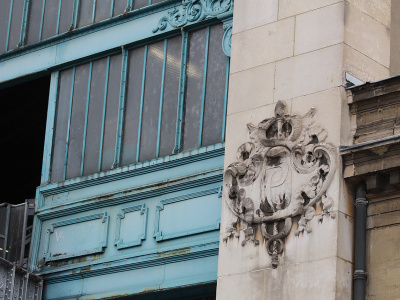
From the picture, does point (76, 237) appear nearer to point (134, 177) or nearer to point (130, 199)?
point (130, 199)

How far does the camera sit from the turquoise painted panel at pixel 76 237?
21812mm

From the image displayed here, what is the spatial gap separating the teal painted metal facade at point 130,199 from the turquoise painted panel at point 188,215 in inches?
0.7

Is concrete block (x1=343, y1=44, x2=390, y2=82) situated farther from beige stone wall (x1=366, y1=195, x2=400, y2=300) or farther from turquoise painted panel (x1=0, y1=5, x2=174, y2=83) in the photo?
turquoise painted panel (x1=0, y1=5, x2=174, y2=83)

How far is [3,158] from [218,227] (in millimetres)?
12338

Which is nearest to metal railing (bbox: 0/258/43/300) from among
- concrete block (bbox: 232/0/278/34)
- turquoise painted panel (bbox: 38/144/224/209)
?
turquoise painted panel (bbox: 38/144/224/209)

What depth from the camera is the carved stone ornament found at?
17.5 metres

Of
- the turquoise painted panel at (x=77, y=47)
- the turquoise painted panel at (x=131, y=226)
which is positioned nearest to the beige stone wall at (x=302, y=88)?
the turquoise painted panel at (x=131, y=226)

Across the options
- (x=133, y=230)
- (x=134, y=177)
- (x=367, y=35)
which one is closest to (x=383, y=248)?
(x=367, y=35)

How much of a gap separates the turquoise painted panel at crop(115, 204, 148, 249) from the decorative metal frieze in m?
3.35

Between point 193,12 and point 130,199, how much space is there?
3.49m

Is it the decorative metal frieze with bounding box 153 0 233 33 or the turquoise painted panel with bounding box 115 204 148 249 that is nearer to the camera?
the turquoise painted panel with bounding box 115 204 148 249

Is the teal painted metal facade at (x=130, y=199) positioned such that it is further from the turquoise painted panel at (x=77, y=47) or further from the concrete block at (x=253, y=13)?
the concrete block at (x=253, y=13)

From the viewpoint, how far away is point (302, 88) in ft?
60.0

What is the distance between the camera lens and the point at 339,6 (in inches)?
725
